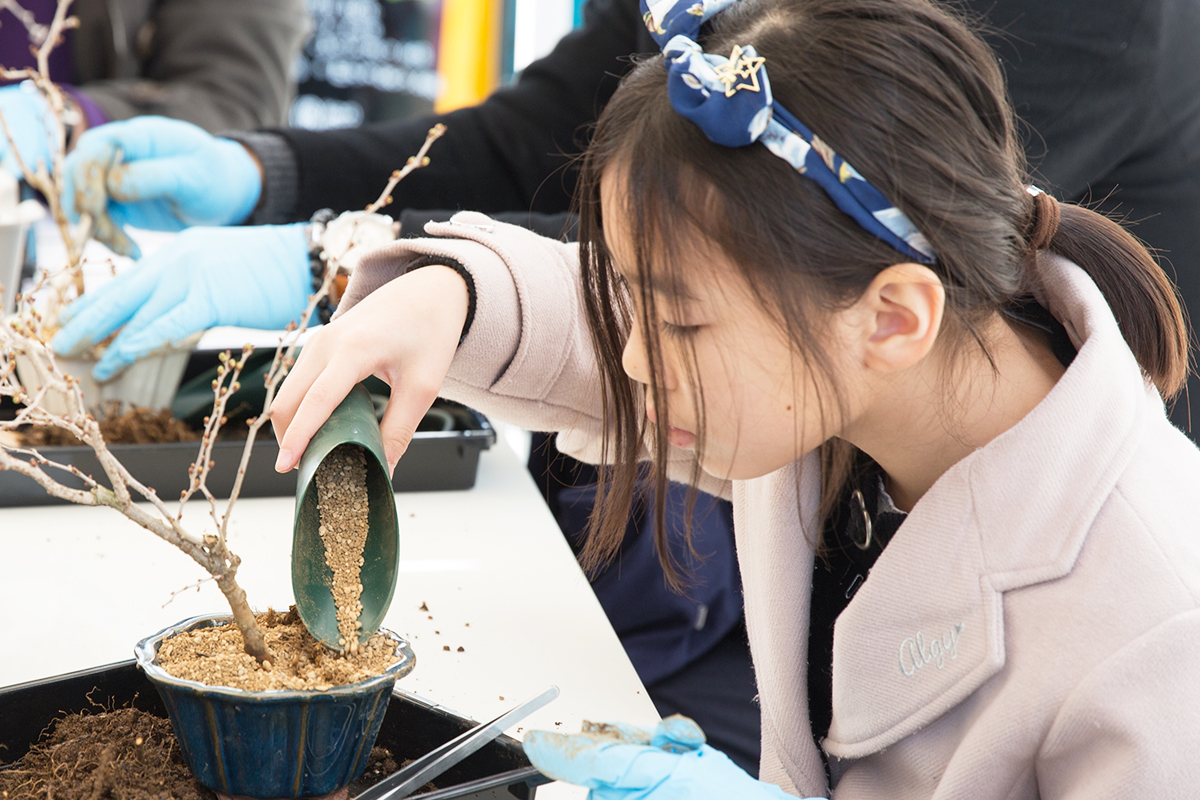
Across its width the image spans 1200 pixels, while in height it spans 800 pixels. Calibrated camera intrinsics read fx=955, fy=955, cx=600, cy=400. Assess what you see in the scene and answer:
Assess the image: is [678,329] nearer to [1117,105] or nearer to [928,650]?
[928,650]

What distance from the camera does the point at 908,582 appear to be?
0.74 m

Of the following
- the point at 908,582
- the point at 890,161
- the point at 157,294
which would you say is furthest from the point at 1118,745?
the point at 157,294

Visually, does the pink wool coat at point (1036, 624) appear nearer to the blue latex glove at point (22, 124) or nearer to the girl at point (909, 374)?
the girl at point (909, 374)

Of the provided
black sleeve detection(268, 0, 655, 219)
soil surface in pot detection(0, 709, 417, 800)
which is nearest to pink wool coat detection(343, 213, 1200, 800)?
soil surface in pot detection(0, 709, 417, 800)

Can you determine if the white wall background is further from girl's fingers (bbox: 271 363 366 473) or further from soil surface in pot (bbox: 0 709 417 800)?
soil surface in pot (bbox: 0 709 417 800)

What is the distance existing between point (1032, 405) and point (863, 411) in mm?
135

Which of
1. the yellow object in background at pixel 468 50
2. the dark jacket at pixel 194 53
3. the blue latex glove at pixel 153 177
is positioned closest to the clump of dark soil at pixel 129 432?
the blue latex glove at pixel 153 177

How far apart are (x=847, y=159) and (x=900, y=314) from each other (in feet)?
0.39

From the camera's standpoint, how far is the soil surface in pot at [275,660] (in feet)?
2.02

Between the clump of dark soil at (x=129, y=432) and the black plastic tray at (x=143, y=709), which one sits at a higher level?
the black plastic tray at (x=143, y=709)

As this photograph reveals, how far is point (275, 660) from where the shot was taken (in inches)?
25.7

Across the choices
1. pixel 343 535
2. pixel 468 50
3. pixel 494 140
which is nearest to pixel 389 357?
pixel 343 535

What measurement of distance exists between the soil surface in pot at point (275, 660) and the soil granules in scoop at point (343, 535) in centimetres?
2

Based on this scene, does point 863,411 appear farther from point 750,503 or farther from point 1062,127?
point 1062,127
